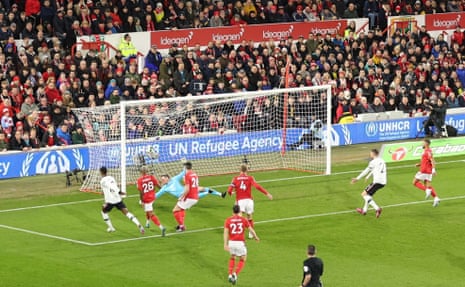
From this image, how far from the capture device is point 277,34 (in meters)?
47.0

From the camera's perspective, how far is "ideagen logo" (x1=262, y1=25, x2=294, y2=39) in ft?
153

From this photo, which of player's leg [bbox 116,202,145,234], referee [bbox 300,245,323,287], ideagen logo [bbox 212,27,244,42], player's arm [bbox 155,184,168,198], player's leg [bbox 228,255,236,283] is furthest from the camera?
ideagen logo [bbox 212,27,244,42]

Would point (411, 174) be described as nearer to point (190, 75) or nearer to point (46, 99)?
point (190, 75)

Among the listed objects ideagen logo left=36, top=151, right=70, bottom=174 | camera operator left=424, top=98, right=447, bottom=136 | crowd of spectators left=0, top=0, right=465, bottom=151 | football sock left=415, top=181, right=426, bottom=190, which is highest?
crowd of spectators left=0, top=0, right=465, bottom=151

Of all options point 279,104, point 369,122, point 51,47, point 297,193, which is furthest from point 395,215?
point 51,47

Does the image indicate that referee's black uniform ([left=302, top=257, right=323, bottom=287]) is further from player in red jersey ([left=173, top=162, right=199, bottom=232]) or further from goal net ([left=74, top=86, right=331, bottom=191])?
goal net ([left=74, top=86, right=331, bottom=191])

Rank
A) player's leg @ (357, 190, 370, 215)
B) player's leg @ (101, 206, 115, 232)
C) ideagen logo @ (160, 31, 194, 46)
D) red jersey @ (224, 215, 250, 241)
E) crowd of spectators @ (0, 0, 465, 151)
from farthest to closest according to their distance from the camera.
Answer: ideagen logo @ (160, 31, 194, 46) < crowd of spectators @ (0, 0, 465, 151) < player's leg @ (357, 190, 370, 215) < player's leg @ (101, 206, 115, 232) < red jersey @ (224, 215, 250, 241)

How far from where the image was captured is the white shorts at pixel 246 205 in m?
28.8

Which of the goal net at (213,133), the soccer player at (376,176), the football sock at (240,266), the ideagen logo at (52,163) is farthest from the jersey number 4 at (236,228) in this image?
the ideagen logo at (52,163)

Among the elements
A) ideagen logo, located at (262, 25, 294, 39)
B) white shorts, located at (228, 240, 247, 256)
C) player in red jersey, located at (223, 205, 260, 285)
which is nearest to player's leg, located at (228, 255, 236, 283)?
player in red jersey, located at (223, 205, 260, 285)

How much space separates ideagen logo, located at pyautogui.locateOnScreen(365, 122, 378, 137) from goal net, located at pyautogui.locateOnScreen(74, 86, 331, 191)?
2786 millimetres

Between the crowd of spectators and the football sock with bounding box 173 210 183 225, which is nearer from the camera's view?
the football sock with bounding box 173 210 183 225

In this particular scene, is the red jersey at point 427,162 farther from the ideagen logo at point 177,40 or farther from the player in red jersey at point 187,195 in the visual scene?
the ideagen logo at point 177,40

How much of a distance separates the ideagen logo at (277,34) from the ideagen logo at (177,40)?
378 centimetres
